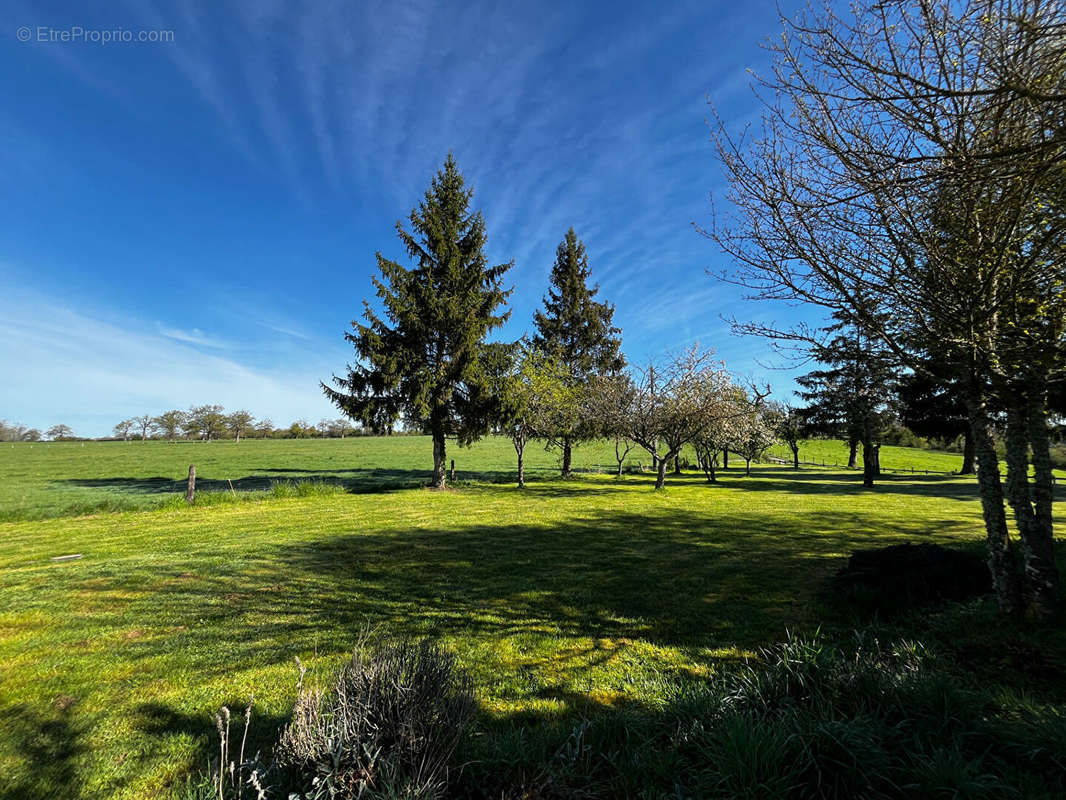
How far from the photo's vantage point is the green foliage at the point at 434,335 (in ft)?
63.5

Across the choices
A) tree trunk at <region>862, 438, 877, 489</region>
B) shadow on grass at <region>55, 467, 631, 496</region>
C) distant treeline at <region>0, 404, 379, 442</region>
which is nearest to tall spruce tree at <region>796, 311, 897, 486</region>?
tree trunk at <region>862, 438, 877, 489</region>

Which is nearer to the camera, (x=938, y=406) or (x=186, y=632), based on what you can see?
(x=186, y=632)

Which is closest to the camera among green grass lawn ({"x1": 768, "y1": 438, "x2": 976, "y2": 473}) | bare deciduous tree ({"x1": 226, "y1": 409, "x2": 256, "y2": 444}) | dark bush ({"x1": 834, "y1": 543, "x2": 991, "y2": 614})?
dark bush ({"x1": 834, "y1": 543, "x2": 991, "y2": 614})

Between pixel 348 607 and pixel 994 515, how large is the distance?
27.3 feet

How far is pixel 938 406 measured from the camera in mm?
27234

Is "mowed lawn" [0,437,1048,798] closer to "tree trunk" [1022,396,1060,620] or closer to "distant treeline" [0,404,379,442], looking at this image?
"tree trunk" [1022,396,1060,620]

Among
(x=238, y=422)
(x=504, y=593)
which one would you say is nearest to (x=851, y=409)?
(x=504, y=593)

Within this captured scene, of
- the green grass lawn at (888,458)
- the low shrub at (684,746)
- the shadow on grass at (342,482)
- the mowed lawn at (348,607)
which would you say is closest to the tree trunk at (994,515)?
the mowed lawn at (348,607)

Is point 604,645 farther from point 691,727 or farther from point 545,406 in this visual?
point 545,406

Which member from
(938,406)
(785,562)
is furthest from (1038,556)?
(938,406)

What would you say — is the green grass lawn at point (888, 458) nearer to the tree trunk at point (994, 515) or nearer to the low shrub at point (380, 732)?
the tree trunk at point (994, 515)

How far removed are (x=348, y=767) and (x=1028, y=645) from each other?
6.10 meters

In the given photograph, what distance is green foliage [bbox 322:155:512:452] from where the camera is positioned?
1936 centimetres

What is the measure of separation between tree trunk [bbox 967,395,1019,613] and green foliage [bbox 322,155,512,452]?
17.2m
